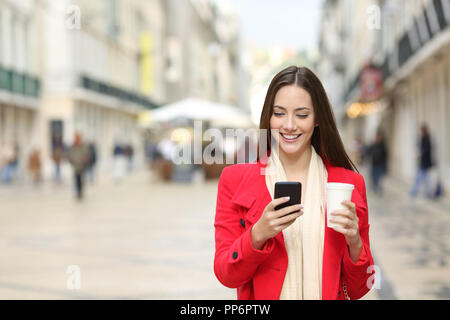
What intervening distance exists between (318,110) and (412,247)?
20.8 ft

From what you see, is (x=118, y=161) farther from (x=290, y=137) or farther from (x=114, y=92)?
(x=290, y=137)

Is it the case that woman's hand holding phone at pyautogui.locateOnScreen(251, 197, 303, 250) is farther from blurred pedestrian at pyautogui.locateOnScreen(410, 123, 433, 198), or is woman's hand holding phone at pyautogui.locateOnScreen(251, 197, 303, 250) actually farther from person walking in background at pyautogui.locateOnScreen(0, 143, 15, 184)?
person walking in background at pyautogui.locateOnScreen(0, 143, 15, 184)

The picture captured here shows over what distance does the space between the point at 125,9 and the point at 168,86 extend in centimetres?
1850

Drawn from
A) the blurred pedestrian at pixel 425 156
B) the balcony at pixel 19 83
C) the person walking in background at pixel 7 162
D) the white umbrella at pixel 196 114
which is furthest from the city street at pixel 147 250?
the balcony at pixel 19 83

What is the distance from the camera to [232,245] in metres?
2.02

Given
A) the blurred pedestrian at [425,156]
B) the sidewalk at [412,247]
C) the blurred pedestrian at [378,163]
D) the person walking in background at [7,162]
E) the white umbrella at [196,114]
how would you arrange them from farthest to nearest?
the white umbrella at [196,114]
the person walking in background at [7,162]
the blurred pedestrian at [378,163]
the blurred pedestrian at [425,156]
the sidewalk at [412,247]

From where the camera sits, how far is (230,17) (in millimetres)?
124375

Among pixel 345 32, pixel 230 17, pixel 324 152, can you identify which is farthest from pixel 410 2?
pixel 230 17

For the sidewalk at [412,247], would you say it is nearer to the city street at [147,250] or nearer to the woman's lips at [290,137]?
the city street at [147,250]

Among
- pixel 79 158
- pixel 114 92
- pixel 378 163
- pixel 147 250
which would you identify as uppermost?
pixel 114 92

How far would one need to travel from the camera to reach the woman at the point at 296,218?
6.40 feet

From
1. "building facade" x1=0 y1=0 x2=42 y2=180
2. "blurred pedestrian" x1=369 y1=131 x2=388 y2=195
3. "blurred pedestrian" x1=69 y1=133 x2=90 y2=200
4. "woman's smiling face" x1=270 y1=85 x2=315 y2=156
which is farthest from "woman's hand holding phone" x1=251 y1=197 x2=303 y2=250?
"building facade" x1=0 y1=0 x2=42 y2=180

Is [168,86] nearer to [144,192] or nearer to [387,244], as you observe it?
[144,192]

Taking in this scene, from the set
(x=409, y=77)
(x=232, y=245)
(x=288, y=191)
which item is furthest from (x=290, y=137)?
(x=409, y=77)
